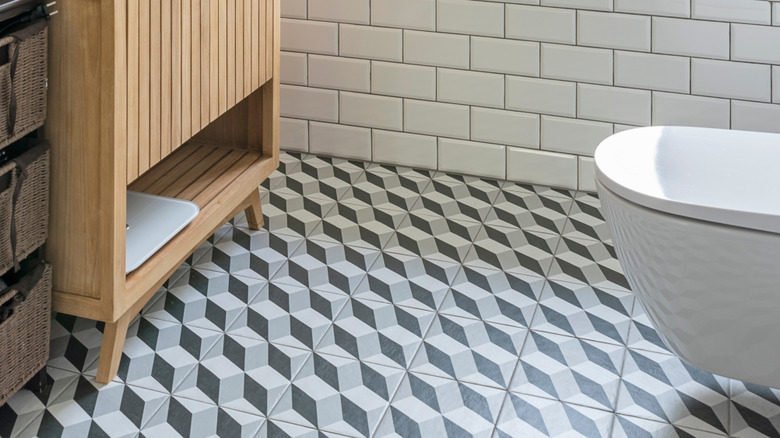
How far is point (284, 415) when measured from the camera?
2.02 m

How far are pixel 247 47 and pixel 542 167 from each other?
1.18 meters

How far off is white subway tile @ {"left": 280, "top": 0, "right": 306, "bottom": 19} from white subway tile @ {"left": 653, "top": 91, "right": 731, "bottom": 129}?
123 centimetres

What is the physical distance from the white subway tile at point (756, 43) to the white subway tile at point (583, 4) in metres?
0.39

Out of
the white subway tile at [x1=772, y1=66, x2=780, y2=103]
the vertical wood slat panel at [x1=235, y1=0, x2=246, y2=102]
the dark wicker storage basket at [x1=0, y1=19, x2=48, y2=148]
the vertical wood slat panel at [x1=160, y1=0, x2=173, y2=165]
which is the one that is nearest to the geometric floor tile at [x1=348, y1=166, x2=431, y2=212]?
the vertical wood slat panel at [x1=235, y1=0, x2=246, y2=102]

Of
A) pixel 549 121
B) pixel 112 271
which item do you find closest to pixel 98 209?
pixel 112 271

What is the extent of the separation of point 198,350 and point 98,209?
1.69ft

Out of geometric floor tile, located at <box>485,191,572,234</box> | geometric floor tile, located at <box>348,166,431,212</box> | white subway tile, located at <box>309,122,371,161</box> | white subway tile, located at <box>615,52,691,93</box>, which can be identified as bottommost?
geometric floor tile, located at <box>485,191,572,234</box>

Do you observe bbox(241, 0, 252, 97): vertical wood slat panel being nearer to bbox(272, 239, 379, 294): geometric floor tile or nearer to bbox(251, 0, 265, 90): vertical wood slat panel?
bbox(251, 0, 265, 90): vertical wood slat panel

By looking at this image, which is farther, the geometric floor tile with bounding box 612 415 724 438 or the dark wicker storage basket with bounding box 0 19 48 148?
the geometric floor tile with bounding box 612 415 724 438

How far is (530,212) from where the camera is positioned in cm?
297

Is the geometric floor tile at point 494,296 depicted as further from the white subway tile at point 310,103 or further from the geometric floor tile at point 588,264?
the white subway tile at point 310,103

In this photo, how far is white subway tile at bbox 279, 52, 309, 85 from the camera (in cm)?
323

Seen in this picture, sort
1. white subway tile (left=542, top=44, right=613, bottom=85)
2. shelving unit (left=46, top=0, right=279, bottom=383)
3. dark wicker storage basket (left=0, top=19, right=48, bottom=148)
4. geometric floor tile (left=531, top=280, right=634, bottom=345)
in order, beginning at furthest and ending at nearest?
white subway tile (left=542, top=44, right=613, bottom=85) → geometric floor tile (left=531, top=280, right=634, bottom=345) → shelving unit (left=46, top=0, right=279, bottom=383) → dark wicker storage basket (left=0, top=19, right=48, bottom=148)

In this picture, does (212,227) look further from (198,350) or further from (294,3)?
(294,3)
